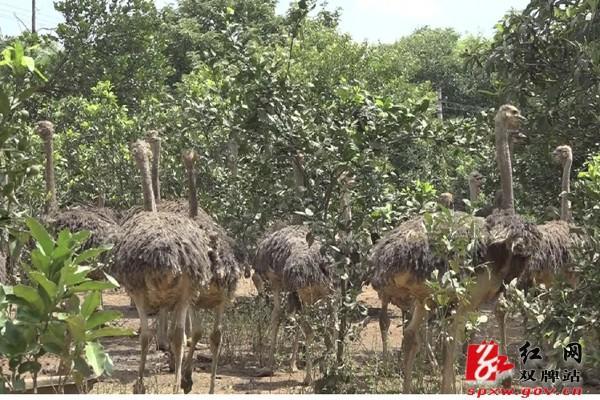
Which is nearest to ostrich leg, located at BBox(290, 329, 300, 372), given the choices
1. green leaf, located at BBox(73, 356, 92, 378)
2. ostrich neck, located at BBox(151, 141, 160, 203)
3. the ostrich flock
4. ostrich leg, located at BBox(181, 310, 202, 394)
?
the ostrich flock

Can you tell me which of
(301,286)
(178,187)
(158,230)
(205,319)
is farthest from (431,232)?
(178,187)

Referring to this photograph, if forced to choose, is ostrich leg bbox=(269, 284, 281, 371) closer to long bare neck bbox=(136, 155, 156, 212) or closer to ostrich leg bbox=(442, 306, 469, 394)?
long bare neck bbox=(136, 155, 156, 212)

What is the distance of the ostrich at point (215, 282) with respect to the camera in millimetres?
6832

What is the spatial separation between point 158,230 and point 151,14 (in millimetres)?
10359

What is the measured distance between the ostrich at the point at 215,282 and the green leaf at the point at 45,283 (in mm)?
3525

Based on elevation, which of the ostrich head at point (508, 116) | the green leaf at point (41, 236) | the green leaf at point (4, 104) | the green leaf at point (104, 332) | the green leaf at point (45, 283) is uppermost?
the ostrich head at point (508, 116)

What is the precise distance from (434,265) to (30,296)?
3.45m

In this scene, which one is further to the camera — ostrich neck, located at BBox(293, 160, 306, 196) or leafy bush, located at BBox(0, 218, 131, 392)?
Answer: ostrich neck, located at BBox(293, 160, 306, 196)

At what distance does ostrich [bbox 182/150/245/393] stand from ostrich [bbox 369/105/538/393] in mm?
1095

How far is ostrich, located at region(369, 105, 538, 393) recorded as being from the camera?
19.7 feet

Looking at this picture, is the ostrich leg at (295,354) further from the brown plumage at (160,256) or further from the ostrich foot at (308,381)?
the brown plumage at (160,256)

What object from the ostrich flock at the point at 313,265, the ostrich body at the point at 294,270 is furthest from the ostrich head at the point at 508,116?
the ostrich body at the point at 294,270

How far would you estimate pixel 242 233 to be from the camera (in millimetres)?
8680

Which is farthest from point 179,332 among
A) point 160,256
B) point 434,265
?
point 434,265
